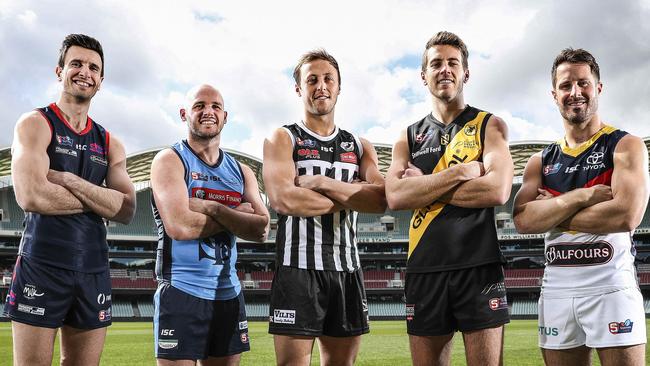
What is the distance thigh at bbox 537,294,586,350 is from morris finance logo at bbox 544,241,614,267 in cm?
27

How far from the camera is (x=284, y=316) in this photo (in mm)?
3951

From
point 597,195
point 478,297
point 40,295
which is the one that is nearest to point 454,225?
point 478,297

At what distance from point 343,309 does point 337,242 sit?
495 mm

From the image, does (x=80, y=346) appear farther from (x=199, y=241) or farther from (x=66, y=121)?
(x=66, y=121)

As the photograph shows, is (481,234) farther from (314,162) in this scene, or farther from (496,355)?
(314,162)

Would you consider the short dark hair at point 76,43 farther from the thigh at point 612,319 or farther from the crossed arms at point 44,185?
the thigh at point 612,319

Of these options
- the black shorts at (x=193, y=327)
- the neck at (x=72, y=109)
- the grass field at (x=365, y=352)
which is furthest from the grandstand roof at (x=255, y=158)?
the black shorts at (x=193, y=327)

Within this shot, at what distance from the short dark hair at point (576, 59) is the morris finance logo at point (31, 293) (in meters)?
4.18

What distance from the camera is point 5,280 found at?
39531 mm

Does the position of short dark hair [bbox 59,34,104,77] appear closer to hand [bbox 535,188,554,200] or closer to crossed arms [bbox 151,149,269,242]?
crossed arms [bbox 151,149,269,242]

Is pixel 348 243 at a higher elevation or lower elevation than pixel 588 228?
lower

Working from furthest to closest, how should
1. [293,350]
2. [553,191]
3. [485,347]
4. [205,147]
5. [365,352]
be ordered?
[365,352] → [205,147] → [553,191] → [293,350] → [485,347]

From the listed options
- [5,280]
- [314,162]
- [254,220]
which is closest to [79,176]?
[254,220]

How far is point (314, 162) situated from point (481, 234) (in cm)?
135
